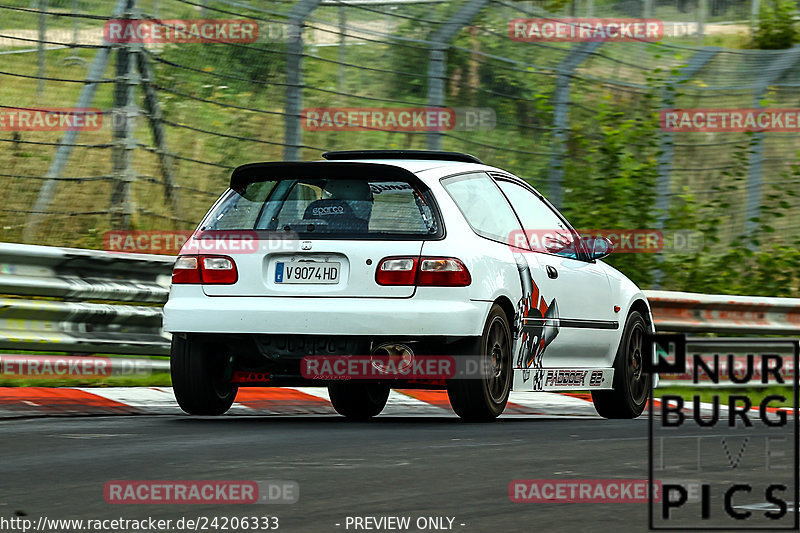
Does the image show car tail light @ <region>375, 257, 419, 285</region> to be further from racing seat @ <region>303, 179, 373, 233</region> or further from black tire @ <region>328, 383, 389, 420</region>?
black tire @ <region>328, 383, 389, 420</region>

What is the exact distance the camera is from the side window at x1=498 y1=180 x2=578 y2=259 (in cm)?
928

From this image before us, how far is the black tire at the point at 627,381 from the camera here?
9.99m

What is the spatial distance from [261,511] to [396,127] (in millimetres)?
9807

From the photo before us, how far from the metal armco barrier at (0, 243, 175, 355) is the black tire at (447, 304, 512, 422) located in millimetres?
3110

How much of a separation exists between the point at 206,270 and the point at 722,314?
5.85 meters

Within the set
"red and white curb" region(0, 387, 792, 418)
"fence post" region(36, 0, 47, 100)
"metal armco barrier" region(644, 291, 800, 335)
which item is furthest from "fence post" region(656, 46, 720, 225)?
"fence post" region(36, 0, 47, 100)

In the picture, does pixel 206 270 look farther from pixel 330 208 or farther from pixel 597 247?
pixel 597 247

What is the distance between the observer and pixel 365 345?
816 centimetres

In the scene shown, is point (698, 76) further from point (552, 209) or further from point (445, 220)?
point (445, 220)

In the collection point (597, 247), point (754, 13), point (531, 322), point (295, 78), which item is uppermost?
point (754, 13)

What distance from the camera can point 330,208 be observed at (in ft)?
27.9

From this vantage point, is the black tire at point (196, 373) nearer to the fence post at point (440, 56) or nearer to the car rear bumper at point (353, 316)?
the car rear bumper at point (353, 316)

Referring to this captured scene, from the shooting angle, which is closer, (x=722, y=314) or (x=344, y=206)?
(x=344, y=206)

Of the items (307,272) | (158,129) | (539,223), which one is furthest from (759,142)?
(307,272)
